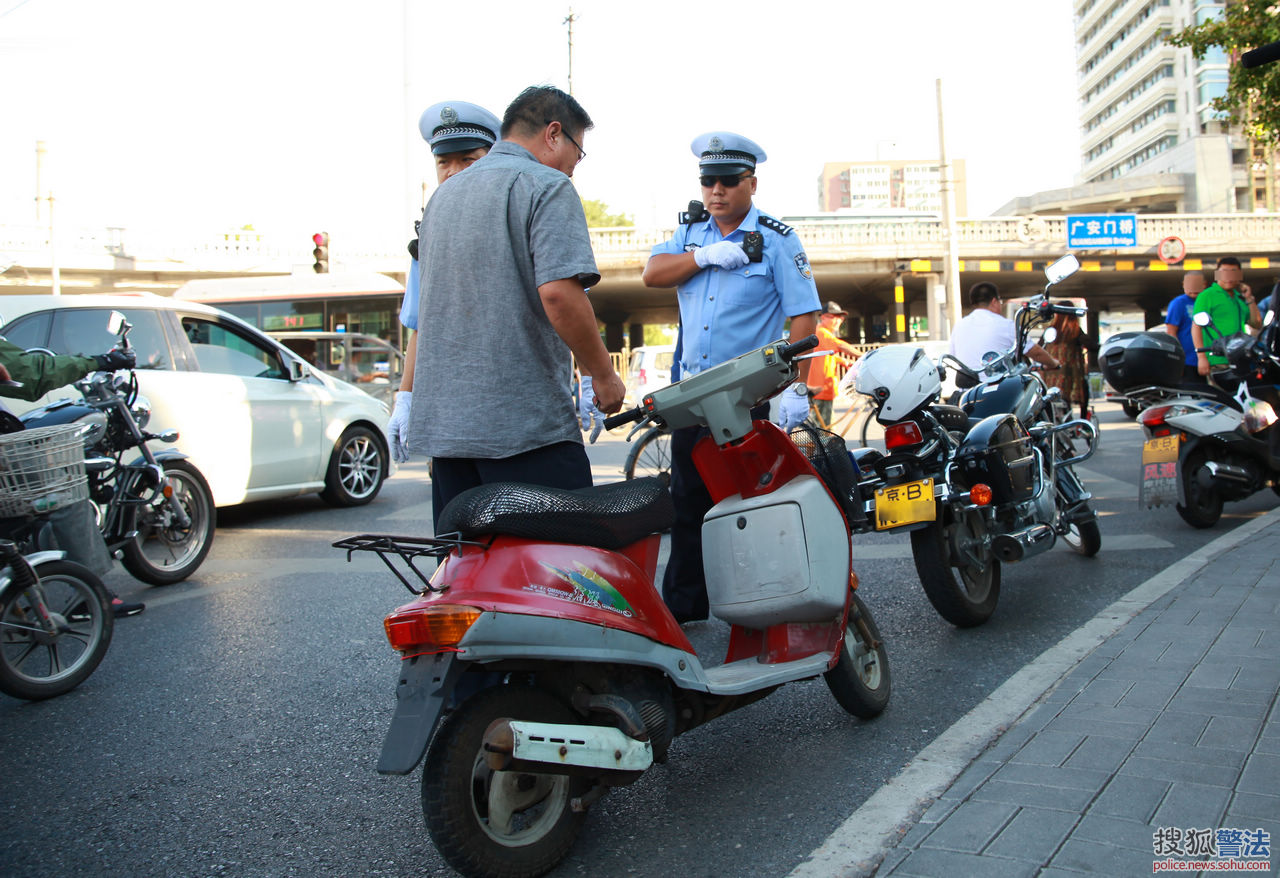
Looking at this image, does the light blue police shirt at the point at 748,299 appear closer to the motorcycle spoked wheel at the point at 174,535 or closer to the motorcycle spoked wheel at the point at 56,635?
the motorcycle spoked wheel at the point at 56,635

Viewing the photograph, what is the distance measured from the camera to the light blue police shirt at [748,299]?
4.18m

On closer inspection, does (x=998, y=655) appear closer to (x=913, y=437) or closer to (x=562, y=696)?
(x=913, y=437)

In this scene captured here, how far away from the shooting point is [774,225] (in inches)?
169

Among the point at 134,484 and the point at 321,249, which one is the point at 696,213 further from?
the point at 321,249

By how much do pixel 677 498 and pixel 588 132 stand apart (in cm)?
168

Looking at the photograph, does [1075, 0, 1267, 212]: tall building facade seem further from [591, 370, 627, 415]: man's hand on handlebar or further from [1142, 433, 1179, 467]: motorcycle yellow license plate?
[591, 370, 627, 415]: man's hand on handlebar

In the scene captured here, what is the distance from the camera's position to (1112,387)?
6.52 m

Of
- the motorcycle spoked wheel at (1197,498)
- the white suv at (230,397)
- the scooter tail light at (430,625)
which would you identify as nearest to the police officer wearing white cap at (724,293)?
the scooter tail light at (430,625)

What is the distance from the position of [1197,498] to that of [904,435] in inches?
126

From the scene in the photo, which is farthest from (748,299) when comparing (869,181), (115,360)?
(869,181)

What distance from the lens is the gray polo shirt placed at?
2.73 meters

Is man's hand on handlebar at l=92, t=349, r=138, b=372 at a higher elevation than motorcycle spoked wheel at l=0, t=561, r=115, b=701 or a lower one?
higher

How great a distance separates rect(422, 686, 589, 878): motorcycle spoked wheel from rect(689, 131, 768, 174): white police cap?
2579 millimetres

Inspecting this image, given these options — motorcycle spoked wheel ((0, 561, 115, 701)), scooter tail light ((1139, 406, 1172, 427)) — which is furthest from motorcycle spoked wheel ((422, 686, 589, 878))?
scooter tail light ((1139, 406, 1172, 427))
